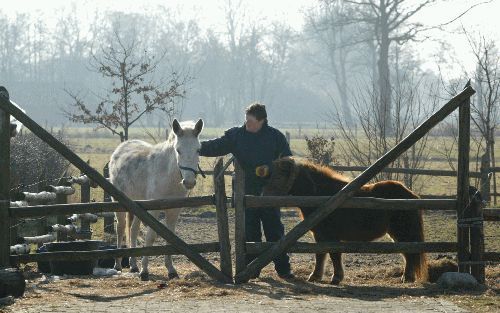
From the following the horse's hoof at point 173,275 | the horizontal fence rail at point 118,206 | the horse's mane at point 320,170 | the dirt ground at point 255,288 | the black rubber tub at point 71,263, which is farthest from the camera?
the black rubber tub at point 71,263

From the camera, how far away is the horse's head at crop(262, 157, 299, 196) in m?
10.5

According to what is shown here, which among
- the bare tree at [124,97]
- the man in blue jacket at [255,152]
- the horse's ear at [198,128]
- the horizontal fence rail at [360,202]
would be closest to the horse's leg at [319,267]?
the man in blue jacket at [255,152]

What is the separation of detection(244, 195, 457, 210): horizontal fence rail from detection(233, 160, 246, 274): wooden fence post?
0.30 ft

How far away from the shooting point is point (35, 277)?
11039 millimetres

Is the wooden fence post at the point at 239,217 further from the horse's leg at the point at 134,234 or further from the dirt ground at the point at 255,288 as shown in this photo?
the horse's leg at the point at 134,234

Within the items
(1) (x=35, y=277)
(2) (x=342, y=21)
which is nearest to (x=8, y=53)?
(2) (x=342, y=21)

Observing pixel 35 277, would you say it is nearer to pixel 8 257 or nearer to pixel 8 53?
pixel 8 257

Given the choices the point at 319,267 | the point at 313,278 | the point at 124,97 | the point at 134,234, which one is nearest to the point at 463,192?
the point at 319,267

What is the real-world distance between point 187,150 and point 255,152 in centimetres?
78

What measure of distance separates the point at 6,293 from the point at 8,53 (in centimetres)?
10152

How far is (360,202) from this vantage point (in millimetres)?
9906

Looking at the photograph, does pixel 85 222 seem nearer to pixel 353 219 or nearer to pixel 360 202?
pixel 353 219

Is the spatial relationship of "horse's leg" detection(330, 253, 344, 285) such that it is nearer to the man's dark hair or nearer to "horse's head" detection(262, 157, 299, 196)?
"horse's head" detection(262, 157, 299, 196)

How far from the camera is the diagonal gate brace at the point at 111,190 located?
32.1ft
